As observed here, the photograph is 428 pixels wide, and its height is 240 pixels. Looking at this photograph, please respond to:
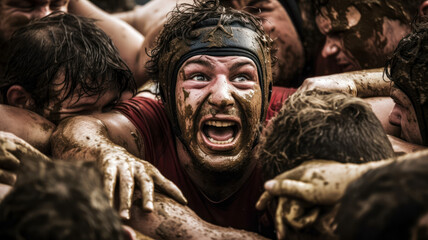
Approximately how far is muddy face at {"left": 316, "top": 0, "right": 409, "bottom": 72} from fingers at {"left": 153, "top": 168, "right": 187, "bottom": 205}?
206 cm

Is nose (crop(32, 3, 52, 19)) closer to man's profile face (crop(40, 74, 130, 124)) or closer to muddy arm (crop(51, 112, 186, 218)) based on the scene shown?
man's profile face (crop(40, 74, 130, 124))

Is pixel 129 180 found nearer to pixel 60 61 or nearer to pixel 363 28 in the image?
pixel 60 61

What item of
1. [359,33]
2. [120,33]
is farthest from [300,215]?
[120,33]

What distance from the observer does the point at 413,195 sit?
53.2 inches

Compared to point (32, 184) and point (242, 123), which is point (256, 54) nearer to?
point (242, 123)

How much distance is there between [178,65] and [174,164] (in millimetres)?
559

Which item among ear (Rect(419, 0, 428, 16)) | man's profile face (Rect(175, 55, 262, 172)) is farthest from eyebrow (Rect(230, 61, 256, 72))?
ear (Rect(419, 0, 428, 16))

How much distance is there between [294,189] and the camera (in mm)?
1755

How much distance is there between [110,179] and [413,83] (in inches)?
59.0

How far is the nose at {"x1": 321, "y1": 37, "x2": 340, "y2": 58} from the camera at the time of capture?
3988mm

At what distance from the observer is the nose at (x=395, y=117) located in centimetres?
291

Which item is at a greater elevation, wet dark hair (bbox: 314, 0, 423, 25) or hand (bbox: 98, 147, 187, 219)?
wet dark hair (bbox: 314, 0, 423, 25)

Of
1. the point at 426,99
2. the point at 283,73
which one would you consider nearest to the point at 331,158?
the point at 426,99

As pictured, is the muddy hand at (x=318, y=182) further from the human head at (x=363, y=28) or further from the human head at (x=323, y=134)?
the human head at (x=363, y=28)
